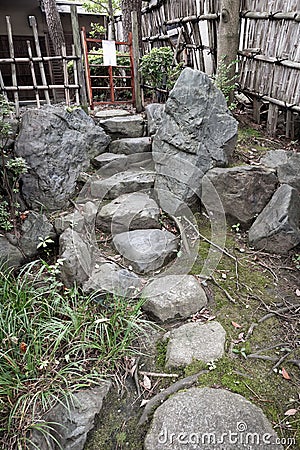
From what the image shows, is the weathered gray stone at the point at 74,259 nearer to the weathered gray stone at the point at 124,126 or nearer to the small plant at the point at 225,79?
the weathered gray stone at the point at 124,126

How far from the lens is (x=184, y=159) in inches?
163

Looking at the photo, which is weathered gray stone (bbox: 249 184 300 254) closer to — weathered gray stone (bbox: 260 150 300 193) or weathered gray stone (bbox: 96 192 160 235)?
weathered gray stone (bbox: 260 150 300 193)

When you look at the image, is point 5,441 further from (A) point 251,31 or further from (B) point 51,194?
(A) point 251,31

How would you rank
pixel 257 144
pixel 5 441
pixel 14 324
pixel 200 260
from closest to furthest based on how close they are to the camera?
pixel 5 441, pixel 14 324, pixel 200 260, pixel 257 144

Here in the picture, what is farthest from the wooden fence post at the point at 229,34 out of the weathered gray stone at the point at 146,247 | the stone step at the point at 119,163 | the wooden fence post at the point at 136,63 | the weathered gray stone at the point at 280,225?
the weathered gray stone at the point at 146,247

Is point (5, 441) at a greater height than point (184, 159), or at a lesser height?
lesser

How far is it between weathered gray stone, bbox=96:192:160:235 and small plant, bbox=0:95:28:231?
1006 millimetres

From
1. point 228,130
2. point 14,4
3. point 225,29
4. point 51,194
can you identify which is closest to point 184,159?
point 228,130

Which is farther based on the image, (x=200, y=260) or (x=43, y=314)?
(x=200, y=260)

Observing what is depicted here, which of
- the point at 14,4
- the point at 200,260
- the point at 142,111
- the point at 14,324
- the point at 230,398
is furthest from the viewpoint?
the point at 14,4

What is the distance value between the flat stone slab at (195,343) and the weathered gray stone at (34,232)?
1.84 metres

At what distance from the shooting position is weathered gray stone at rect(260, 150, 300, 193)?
151 inches

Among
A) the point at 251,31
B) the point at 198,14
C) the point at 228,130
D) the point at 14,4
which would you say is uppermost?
the point at 14,4

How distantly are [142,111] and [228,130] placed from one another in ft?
6.65
